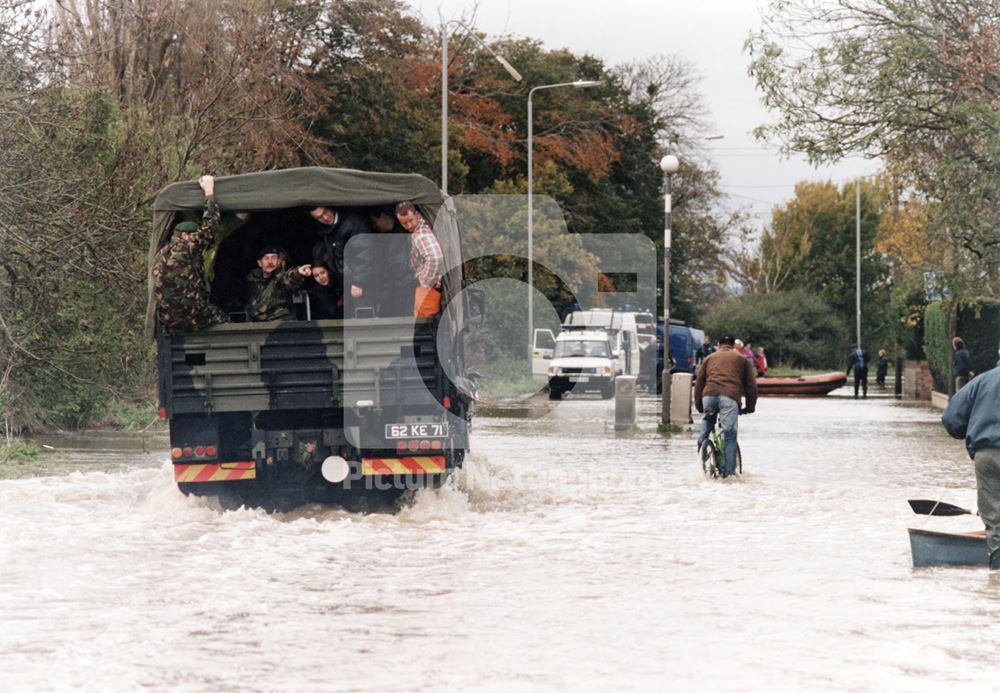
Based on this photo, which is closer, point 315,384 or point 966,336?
point 315,384

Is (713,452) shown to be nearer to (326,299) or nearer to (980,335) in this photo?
(326,299)

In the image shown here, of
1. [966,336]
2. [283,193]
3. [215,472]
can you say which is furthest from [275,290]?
[966,336]

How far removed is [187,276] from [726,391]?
24.0 feet

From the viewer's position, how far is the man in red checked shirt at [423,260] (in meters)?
13.5

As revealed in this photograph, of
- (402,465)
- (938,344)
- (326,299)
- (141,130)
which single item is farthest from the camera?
(938,344)

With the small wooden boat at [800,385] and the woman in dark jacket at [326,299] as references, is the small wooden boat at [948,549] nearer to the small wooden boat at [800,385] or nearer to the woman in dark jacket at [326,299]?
the woman in dark jacket at [326,299]

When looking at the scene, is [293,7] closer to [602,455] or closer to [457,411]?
[602,455]

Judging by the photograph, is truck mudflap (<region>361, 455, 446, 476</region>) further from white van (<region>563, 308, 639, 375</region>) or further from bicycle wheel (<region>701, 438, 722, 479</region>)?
white van (<region>563, 308, 639, 375</region>)

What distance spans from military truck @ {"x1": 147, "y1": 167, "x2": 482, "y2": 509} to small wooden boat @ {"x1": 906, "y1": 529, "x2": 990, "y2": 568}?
13.9 ft

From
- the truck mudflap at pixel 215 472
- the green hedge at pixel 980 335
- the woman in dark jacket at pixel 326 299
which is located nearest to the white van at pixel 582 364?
the green hedge at pixel 980 335

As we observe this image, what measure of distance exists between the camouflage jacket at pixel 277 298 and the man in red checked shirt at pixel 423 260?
3.35 feet

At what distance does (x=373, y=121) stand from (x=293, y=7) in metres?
5.17

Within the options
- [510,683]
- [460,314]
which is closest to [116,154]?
[460,314]

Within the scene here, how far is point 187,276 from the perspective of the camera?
43.1 feet
